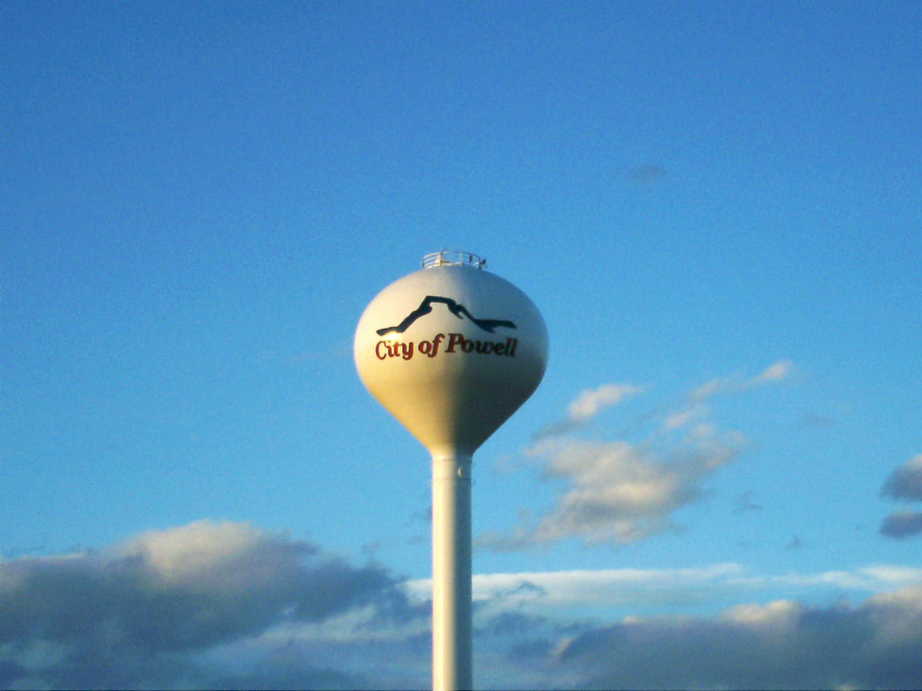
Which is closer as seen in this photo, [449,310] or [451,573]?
[449,310]

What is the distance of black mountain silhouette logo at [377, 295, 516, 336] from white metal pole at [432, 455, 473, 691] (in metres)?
3.64

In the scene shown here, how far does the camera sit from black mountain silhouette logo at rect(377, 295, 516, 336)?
40.1 metres

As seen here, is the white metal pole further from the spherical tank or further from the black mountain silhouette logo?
the black mountain silhouette logo

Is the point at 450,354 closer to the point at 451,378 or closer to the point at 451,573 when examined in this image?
the point at 451,378

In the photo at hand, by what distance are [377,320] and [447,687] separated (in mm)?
9645

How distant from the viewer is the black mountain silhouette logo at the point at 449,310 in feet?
132

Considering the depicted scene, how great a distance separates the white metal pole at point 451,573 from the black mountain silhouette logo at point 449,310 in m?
3.64

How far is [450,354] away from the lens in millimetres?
39625

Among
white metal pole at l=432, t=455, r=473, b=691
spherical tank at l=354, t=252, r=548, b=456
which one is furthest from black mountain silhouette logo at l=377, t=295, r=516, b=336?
white metal pole at l=432, t=455, r=473, b=691

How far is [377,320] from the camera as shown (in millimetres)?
40844

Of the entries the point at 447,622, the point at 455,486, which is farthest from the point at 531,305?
the point at 447,622

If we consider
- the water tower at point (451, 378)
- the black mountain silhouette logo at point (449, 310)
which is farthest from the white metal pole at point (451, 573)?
the black mountain silhouette logo at point (449, 310)

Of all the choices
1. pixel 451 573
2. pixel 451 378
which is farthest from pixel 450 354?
→ pixel 451 573

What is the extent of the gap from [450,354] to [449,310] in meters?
1.24
